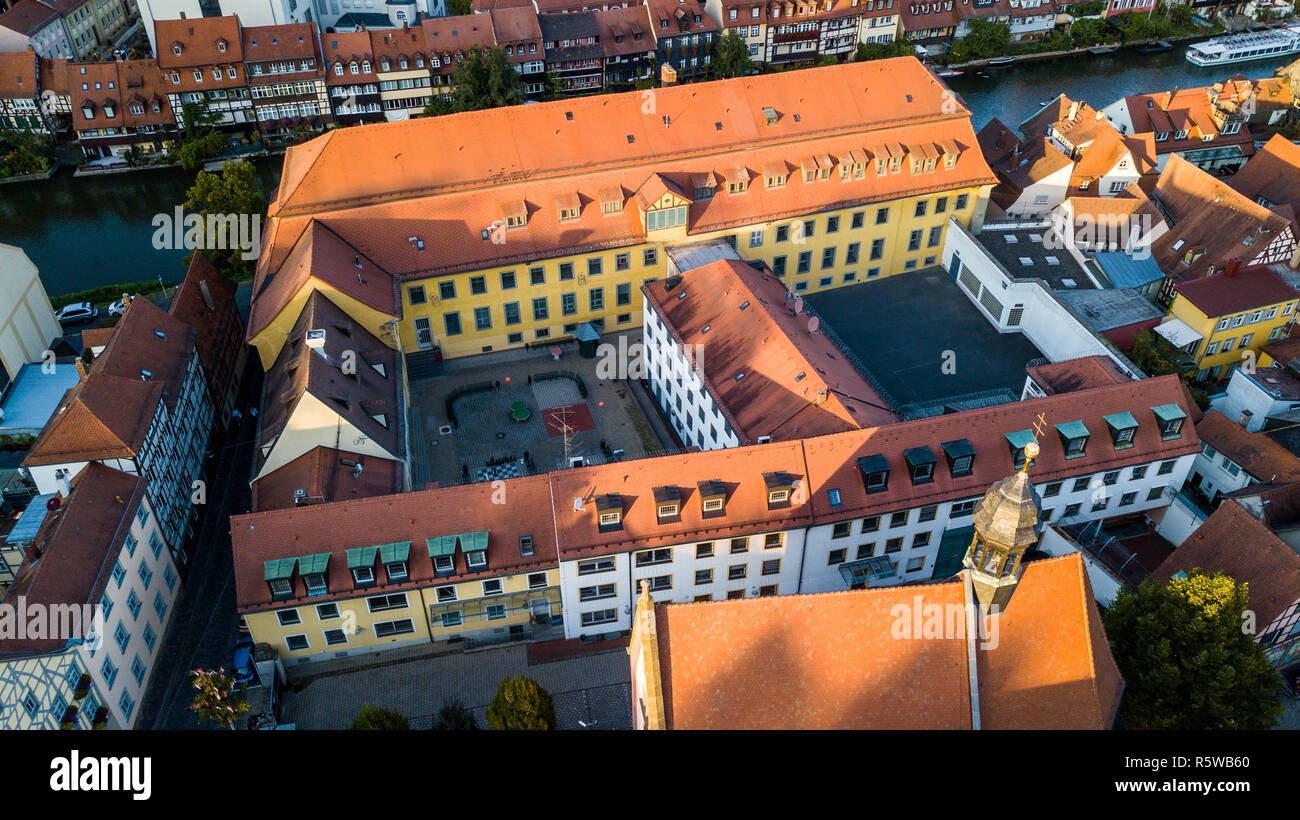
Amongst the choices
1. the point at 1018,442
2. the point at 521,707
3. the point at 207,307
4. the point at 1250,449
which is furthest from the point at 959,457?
the point at 207,307

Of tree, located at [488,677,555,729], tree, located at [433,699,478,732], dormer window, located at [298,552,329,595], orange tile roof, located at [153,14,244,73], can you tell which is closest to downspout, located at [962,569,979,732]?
tree, located at [488,677,555,729]

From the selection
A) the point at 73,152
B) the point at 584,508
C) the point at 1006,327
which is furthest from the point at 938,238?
the point at 73,152

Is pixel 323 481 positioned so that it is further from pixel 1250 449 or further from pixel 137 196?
pixel 137 196

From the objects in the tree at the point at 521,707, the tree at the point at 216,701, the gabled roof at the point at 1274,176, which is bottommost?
the tree at the point at 216,701

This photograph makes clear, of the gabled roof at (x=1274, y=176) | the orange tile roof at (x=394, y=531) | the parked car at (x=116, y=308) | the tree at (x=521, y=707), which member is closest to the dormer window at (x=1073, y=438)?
the orange tile roof at (x=394, y=531)

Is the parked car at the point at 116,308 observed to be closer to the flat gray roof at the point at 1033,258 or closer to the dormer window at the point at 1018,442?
the dormer window at the point at 1018,442
